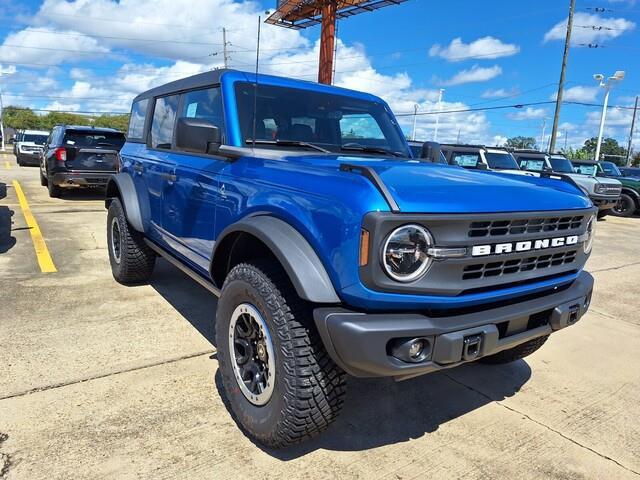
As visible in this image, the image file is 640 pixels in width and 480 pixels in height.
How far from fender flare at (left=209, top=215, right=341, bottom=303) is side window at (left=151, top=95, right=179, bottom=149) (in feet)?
6.65

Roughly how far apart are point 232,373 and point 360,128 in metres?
2.07

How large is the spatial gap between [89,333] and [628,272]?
23.6 ft

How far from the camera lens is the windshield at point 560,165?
49.5 ft

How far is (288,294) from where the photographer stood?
91.7 inches

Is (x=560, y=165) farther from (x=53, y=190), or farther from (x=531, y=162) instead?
(x=53, y=190)

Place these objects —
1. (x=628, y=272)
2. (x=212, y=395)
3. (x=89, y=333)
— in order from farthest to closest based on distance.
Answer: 1. (x=628, y=272)
2. (x=89, y=333)
3. (x=212, y=395)

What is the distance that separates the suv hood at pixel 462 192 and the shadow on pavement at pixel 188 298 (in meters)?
1.95

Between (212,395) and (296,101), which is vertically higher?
(296,101)

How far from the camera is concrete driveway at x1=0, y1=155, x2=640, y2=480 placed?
2.40 metres

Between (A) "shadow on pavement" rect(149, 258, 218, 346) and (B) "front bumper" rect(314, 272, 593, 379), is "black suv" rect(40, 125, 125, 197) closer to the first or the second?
(A) "shadow on pavement" rect(149, 258, 218, 346)

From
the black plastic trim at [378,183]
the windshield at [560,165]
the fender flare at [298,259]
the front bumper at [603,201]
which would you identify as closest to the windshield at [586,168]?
the windshield at [560,165]

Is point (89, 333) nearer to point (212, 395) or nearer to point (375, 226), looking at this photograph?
point (212, 395)

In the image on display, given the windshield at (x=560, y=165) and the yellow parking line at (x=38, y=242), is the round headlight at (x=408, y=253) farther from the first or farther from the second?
the windshield at (x=560, y=165)

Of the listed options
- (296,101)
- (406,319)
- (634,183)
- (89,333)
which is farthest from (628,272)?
(634,183)
